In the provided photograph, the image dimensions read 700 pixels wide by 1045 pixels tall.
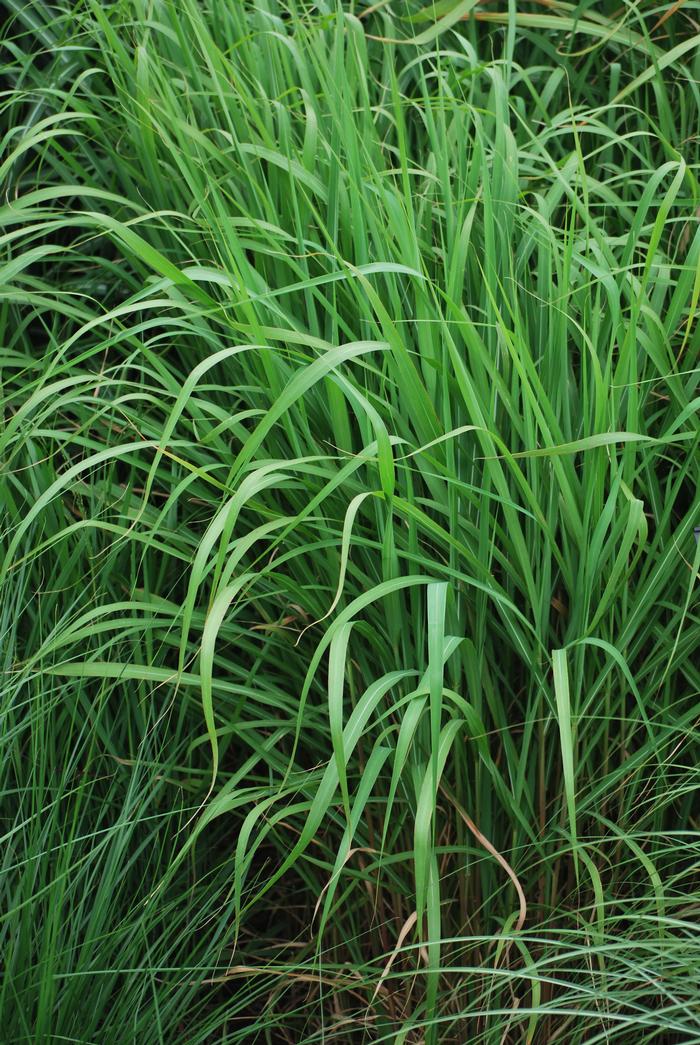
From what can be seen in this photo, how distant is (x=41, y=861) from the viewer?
99cm

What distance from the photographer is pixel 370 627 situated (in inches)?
38.1

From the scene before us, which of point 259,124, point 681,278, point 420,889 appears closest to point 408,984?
point 420,889

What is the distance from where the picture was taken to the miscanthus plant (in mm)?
906

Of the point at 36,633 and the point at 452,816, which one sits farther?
the point at 36,633

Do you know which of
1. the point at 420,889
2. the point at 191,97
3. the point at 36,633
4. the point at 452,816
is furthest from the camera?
the point at 191,97

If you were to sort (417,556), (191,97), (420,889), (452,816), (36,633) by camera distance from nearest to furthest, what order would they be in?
1. (420,889)
2. (417,556)
3. (452,816)
4. (36,633)
5. (191,97)

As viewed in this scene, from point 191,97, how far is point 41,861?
1.03m

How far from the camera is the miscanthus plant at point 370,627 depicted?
0.91 metres

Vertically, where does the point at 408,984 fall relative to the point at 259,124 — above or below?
below

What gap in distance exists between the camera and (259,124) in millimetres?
1169

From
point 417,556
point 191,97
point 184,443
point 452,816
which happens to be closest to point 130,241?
point 184,443

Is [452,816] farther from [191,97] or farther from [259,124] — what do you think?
[191,97]

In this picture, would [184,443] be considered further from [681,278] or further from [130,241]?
[681,278]

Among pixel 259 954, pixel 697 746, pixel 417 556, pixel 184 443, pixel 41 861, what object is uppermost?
pixel 184 443
